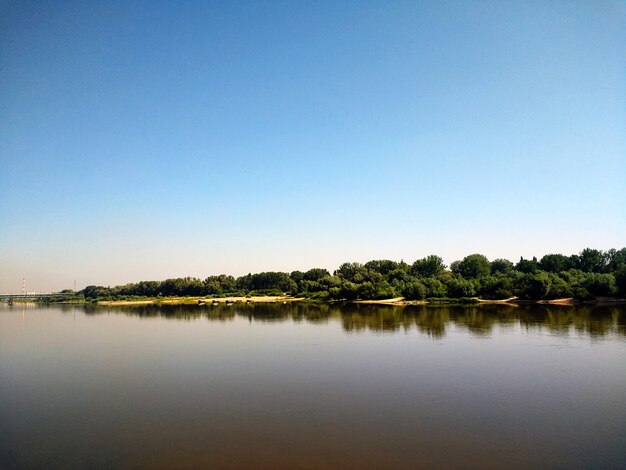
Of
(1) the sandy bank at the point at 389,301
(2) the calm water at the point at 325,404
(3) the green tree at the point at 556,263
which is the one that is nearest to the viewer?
(2) the calm water at the point at 325,404

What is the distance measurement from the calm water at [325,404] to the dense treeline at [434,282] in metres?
30.4

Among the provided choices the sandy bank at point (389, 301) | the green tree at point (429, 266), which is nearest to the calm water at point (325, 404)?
the sandy bank at point (389, 301)

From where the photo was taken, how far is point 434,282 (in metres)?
71.0

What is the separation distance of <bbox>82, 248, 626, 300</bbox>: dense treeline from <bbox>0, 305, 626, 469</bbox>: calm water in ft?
99.8

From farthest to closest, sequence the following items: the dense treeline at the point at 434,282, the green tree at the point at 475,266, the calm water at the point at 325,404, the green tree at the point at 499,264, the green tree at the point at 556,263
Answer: the green tree at the point at 499,264, the green tree at the point at 475,266, the green tree at the point at 556,263, the dense treeline at the point at 434,282, the calm water at the point at 325,404

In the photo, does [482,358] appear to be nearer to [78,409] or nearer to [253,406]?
[253,406]

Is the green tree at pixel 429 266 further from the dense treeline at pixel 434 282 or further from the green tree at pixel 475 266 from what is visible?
the green tree at pixel 475 266

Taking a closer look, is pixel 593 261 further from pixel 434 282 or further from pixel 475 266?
pixel 434 282

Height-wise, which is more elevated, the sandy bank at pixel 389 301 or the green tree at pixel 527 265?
the green tree at pixel 527 265

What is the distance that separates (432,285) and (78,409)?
6219 centimetres

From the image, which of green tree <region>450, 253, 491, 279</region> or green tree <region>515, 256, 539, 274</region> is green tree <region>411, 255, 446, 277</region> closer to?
green tree <region>450, 253, 491, 279</region>

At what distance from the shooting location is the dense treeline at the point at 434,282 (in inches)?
2202

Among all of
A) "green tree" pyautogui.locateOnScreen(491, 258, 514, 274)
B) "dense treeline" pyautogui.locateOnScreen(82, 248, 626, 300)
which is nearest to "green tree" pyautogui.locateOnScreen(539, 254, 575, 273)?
"dense treeline" pyautogui.locateOnScreen(82, 248, 626, 300)

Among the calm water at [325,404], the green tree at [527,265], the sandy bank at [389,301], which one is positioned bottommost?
the sandy bank at [389,301]
